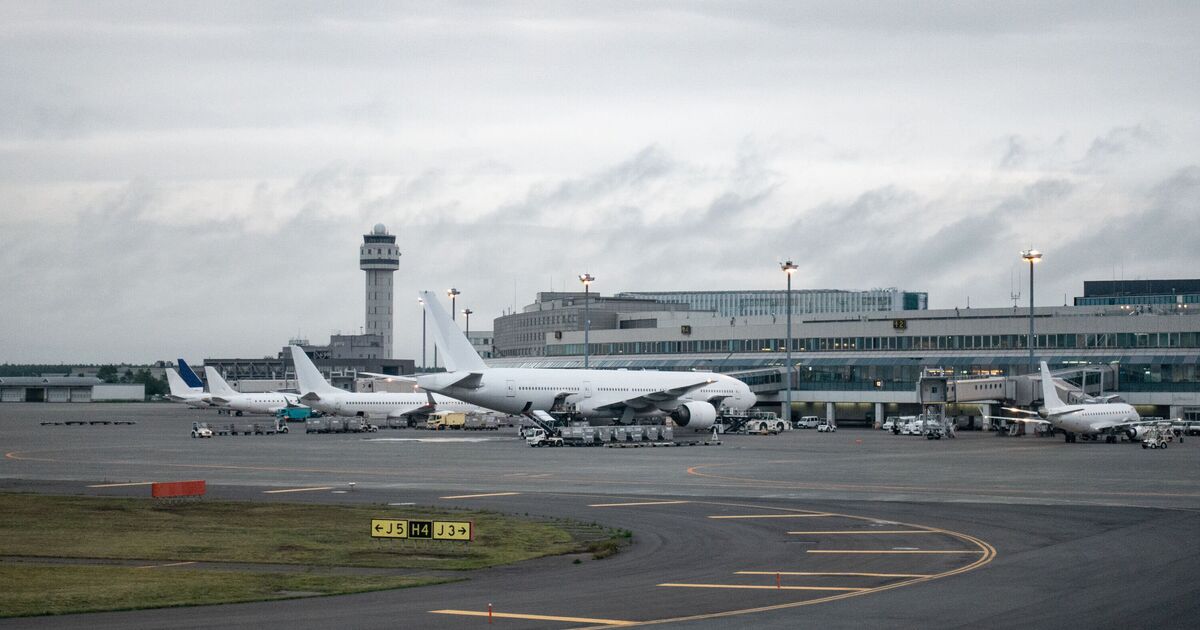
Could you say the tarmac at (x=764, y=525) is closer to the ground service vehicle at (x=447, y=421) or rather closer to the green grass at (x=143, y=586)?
the green grass at (x=143, y=586)

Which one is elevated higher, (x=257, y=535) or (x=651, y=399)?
(x=651, y=399)

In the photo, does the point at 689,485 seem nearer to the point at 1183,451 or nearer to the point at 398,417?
the point at 1183,451

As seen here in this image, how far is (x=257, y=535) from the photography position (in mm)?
31578

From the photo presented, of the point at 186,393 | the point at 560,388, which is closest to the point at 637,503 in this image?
the point at 560,388

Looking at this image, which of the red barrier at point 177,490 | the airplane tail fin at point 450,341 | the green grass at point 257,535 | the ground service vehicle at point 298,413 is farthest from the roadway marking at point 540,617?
the ground service vehicle at point 298,413

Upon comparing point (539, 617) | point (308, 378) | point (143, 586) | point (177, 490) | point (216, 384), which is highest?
point (308, 378)

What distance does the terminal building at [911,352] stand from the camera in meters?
109

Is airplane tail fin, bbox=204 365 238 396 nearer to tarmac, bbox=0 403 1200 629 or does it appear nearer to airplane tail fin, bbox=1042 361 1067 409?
tarmac, bbox=0 403 1200 629

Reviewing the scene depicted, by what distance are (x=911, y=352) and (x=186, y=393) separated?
80.9 metres

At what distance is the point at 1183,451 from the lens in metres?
70.8

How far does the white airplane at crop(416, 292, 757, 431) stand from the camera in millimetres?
84750

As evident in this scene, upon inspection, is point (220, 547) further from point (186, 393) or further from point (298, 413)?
point (186, 393)

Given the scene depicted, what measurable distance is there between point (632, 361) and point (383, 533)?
388 feet

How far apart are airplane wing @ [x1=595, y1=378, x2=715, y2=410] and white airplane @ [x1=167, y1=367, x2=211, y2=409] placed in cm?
6031
